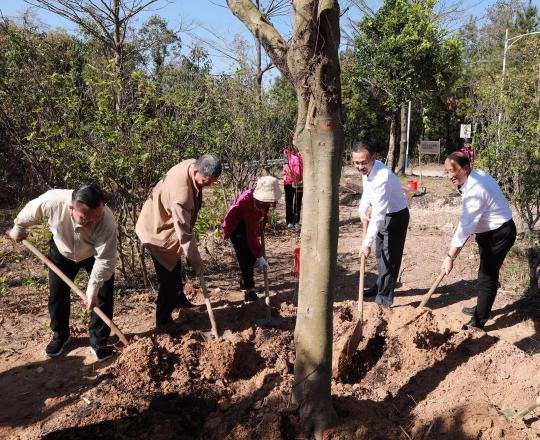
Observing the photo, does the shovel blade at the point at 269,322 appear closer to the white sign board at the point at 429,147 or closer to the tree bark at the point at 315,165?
the tree bark at the point at 315,165

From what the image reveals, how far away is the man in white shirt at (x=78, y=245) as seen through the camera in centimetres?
321

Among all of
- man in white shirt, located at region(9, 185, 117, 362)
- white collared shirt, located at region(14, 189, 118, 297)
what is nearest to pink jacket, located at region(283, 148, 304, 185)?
man in white shirt, located at region(9, 185, 117, 362)

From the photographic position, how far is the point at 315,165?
2.16 metres

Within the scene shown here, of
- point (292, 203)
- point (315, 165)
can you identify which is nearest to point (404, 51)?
point (292, 203)

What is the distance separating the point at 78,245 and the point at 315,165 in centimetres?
222

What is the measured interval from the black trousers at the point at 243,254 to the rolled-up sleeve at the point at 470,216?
6.66ft

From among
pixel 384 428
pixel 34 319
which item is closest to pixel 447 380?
pixel 384 428

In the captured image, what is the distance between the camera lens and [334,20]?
1.95m

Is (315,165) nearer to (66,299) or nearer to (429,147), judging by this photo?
(66,299)

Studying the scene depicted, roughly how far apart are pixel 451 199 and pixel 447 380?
25.8 feet

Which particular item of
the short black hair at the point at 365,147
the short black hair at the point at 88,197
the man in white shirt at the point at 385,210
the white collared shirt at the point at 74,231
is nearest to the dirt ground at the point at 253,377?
the man in white shirt at the point at 385,210

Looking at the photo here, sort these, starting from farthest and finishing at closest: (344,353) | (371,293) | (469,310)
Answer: (371,293) < (469,310) < (344,353)

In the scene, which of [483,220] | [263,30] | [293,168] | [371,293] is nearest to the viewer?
[263,30]

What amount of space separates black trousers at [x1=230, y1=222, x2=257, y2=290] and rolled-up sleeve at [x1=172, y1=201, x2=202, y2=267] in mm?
1047
